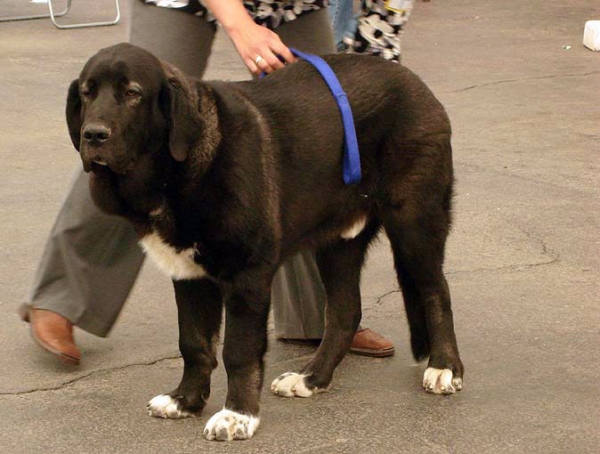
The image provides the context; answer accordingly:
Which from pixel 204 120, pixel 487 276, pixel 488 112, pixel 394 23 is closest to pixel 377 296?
pixel 487 276

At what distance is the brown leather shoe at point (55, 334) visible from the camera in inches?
172

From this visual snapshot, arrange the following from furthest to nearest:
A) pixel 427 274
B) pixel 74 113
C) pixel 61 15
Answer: pixel 61 15 < pixel 427 274 < pixel 74 113

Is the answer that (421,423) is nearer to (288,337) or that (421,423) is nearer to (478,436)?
(478,436)

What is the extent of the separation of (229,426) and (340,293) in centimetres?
80

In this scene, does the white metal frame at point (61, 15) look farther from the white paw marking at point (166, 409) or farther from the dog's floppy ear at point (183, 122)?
the dog's floppy ear at point (183, 122)

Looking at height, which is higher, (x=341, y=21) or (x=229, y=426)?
(x=341, y=21)

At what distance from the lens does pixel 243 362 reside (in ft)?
12.3

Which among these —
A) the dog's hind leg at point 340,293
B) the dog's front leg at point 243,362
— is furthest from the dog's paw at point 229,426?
the dog's hind leg at point 340,293

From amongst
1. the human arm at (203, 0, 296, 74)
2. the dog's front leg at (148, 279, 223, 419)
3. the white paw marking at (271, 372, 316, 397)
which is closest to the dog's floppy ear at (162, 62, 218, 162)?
the human arm at (203, 0, 296, 74)

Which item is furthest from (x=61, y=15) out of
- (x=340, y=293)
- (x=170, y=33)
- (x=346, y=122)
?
(x=346, y=122)

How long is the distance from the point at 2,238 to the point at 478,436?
3.11 meters

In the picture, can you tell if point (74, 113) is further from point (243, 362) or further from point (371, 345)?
point (371, 345)

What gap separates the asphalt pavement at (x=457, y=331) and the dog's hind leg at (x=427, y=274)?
11 cm

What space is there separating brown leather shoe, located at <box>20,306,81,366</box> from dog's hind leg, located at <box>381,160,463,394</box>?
4.13 ft
